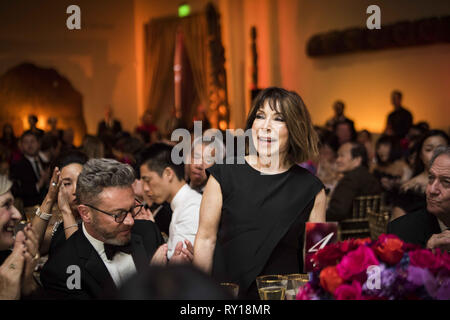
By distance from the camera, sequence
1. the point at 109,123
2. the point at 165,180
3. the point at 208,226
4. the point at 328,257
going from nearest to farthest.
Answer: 1. the point at 328,257
2. the point at 208,226
3. the point at 165,180
4. the point at 109,123

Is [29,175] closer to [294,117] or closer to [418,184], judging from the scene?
[418,184]

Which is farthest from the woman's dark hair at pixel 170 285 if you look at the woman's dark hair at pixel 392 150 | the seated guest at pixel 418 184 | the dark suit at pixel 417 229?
the woman's dark hair at pixel 392 150

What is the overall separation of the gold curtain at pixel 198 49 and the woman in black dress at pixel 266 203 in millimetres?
11313

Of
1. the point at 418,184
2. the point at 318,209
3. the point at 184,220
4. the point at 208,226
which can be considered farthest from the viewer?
the point at 418,184

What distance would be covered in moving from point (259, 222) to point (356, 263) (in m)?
0.69

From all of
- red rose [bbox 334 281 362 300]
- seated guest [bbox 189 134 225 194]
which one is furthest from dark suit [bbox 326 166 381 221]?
red rose [bbox 334 281 362 300]

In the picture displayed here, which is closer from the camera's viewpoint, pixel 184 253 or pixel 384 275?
pixel 384 275

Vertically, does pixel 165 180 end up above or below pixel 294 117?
below

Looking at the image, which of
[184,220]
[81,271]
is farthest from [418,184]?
[81,271]

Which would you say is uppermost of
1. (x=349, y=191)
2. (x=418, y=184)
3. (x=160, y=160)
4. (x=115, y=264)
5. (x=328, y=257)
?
(x=160, y=160)

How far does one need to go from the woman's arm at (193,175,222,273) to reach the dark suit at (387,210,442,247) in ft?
3.08

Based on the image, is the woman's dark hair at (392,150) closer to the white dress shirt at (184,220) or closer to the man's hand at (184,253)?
the white dress shirt at (184,220)

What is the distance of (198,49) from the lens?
1368 centimetres

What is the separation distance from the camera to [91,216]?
2254 millimetres
